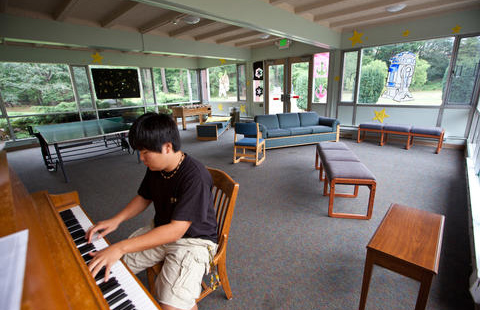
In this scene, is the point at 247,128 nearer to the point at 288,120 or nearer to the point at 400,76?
the point at 288,120

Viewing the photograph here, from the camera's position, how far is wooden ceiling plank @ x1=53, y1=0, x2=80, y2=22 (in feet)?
10.9

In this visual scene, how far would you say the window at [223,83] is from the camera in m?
9.06

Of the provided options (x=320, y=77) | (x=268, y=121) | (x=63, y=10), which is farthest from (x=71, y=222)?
(x=320, y=77)

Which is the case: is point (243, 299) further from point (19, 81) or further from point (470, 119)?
point (19, 81)

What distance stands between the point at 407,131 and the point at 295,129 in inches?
88.0

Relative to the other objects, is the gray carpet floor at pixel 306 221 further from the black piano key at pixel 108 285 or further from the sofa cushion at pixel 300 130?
the black piano key at pixel 108 285

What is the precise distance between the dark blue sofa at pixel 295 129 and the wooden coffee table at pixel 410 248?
3590mm

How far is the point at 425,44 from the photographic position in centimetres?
492

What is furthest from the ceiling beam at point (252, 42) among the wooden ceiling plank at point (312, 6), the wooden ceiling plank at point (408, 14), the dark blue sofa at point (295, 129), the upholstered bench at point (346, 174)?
the upholstered bench at point (346, 174)

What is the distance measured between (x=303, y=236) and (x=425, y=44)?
5.38 meters

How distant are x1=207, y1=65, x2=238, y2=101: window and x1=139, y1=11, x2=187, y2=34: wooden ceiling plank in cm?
442

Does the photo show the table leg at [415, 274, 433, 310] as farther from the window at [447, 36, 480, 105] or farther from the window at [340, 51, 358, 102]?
the window at [340, 51, 358, 102]

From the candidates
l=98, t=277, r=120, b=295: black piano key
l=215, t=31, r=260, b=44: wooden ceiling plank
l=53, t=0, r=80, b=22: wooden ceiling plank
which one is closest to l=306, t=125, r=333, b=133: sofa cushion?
l=215, t=31, r=260, b=44: wooden ceiling plank

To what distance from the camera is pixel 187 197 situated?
103cm
